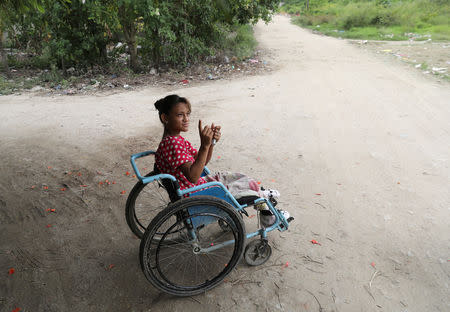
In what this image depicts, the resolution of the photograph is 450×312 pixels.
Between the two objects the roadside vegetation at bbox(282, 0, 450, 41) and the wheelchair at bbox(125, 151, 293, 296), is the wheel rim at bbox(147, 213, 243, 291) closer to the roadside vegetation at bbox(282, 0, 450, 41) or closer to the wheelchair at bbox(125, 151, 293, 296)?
the wheelchair at bbox(125, 151, 293, 296)

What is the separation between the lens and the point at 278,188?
3.41 meters

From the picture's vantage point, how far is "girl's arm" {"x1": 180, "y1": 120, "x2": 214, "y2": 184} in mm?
1846

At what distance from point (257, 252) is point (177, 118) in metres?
1.21

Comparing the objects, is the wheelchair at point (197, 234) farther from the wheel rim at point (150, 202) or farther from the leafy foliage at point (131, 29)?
the leafy foliage at point (131, 29)

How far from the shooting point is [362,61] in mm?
8930

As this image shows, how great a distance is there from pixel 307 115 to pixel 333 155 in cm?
146

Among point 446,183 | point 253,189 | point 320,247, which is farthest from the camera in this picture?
point 446,183

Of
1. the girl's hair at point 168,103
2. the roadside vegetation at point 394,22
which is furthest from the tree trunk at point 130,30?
the roadside vegetation at point 394,22

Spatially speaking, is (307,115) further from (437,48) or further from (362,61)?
(437,48)

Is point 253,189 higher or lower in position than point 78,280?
higher

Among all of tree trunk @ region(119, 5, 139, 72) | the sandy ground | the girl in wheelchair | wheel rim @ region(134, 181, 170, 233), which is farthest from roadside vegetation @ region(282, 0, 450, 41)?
the girl in wheelchair

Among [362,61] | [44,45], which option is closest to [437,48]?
[362,61]

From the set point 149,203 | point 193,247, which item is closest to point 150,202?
point 149,203

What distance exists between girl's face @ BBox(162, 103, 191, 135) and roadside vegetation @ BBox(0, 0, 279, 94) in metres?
5.53
